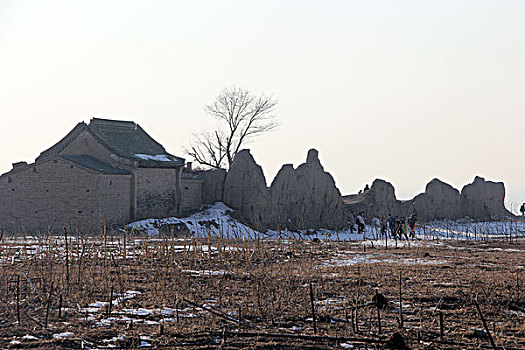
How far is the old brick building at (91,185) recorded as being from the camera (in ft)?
95.2

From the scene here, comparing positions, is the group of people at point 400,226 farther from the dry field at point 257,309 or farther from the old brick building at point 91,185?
the dry field at point 257,309

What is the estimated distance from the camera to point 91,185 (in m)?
28.9

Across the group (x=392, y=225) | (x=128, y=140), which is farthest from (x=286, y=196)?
(x=128, y=140)

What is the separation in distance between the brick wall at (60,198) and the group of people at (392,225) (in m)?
12.3

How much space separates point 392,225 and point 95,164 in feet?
48.9

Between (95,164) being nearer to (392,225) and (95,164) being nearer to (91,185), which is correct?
(91,185)

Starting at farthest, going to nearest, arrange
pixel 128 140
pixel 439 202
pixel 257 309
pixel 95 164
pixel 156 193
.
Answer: pixel 439 202
pixel 128 140
pixel 156 193
pixel 95 164
pixel 257 309

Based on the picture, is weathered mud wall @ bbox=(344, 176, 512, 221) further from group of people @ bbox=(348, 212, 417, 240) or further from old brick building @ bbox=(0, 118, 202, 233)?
old brick building @ bbox=(0, 118, 202, 233)

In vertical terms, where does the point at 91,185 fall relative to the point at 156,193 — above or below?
above

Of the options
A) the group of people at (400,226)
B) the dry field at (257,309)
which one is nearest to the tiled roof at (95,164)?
the group of people at (400,226)

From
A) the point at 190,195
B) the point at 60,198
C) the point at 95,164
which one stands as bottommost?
the point at 60,198

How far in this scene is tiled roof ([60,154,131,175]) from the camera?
96.8 ft

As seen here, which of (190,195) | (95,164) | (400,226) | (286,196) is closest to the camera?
(400,226)

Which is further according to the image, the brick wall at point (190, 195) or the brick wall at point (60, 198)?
the brick wall at point (190, 195)
